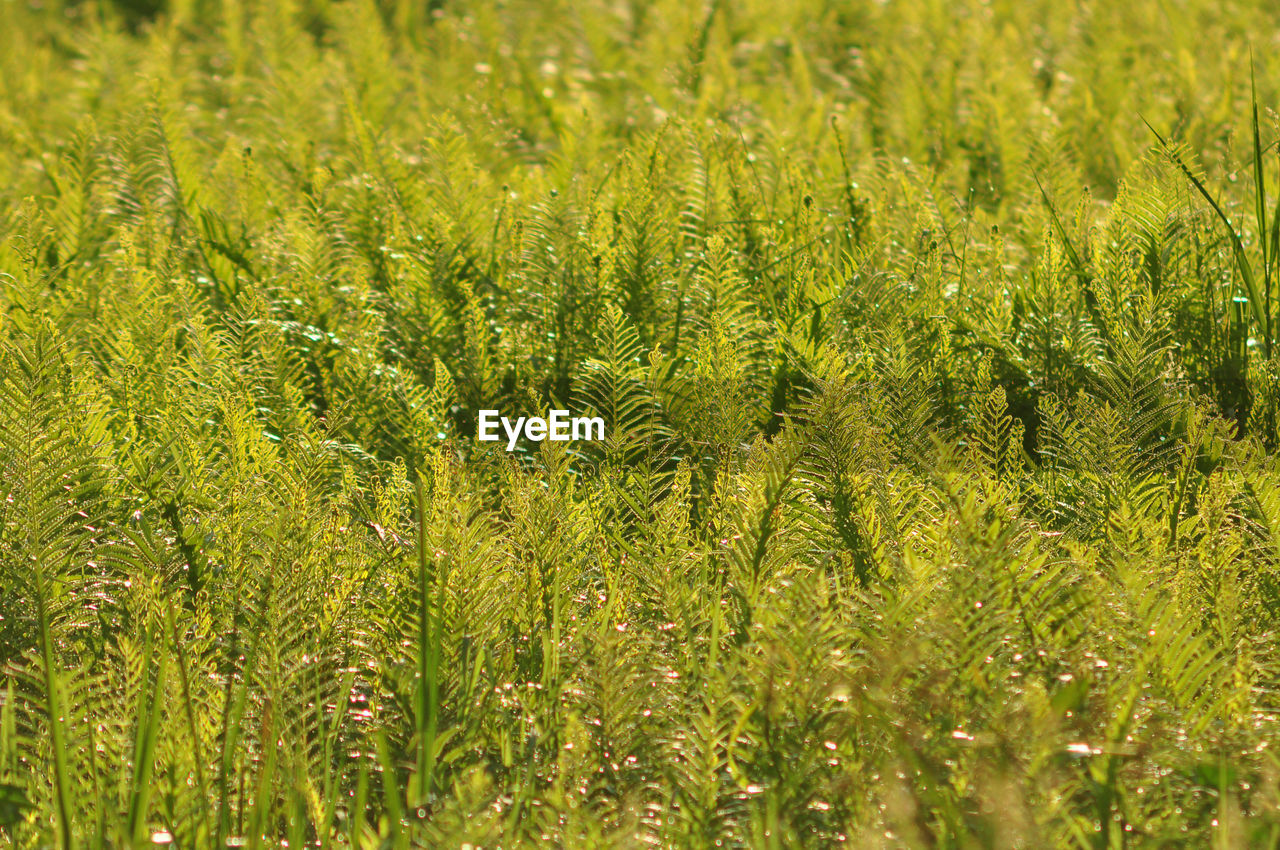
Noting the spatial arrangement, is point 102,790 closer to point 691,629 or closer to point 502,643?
point 502,643

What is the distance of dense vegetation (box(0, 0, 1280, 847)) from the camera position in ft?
6.24

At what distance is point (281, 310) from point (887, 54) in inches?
134

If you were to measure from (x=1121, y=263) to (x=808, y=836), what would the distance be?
199 cm

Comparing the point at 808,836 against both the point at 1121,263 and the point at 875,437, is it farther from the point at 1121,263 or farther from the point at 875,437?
the point at 1121,263

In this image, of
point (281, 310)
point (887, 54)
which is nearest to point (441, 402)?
point (281, 310)

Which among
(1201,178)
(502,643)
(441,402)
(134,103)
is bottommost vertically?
(502,643)

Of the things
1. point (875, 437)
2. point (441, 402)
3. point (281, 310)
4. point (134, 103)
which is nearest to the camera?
point (875, 437)

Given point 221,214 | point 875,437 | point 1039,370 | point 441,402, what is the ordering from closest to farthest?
point 875,437 < point 441,402 < point 1039,370 < point 221,214

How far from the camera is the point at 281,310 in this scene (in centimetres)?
346

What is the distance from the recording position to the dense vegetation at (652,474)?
1.90 metres

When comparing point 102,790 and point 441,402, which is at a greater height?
point 441,402

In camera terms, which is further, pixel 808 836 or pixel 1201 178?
pixel 1201 178

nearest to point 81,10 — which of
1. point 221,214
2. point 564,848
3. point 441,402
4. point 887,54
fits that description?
point 221,214

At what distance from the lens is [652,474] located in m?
2.85
